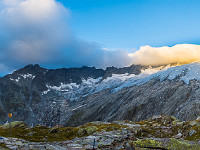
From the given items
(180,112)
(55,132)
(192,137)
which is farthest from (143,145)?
(180,112)

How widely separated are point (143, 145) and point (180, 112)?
209 m

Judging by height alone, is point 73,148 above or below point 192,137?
above

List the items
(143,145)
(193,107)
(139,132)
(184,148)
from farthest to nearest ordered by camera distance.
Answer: (193,107) → (139,132) → (143,145) → (184,148)

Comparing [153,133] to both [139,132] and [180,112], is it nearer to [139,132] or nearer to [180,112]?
[139,132]

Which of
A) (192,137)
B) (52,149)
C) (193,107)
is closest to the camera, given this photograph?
(52,149)

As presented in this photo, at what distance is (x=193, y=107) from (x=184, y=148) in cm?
21047

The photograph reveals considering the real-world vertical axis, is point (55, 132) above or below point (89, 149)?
below

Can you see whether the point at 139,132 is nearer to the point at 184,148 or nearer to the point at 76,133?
the point at 76,133

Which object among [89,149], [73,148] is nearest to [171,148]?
[89,149]

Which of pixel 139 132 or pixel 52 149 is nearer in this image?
pixel 52 149

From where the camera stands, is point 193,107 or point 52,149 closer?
Result: point 52,149

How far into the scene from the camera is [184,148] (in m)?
11.2

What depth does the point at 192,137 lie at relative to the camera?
28.7 meters

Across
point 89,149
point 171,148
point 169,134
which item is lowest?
point 169,134
